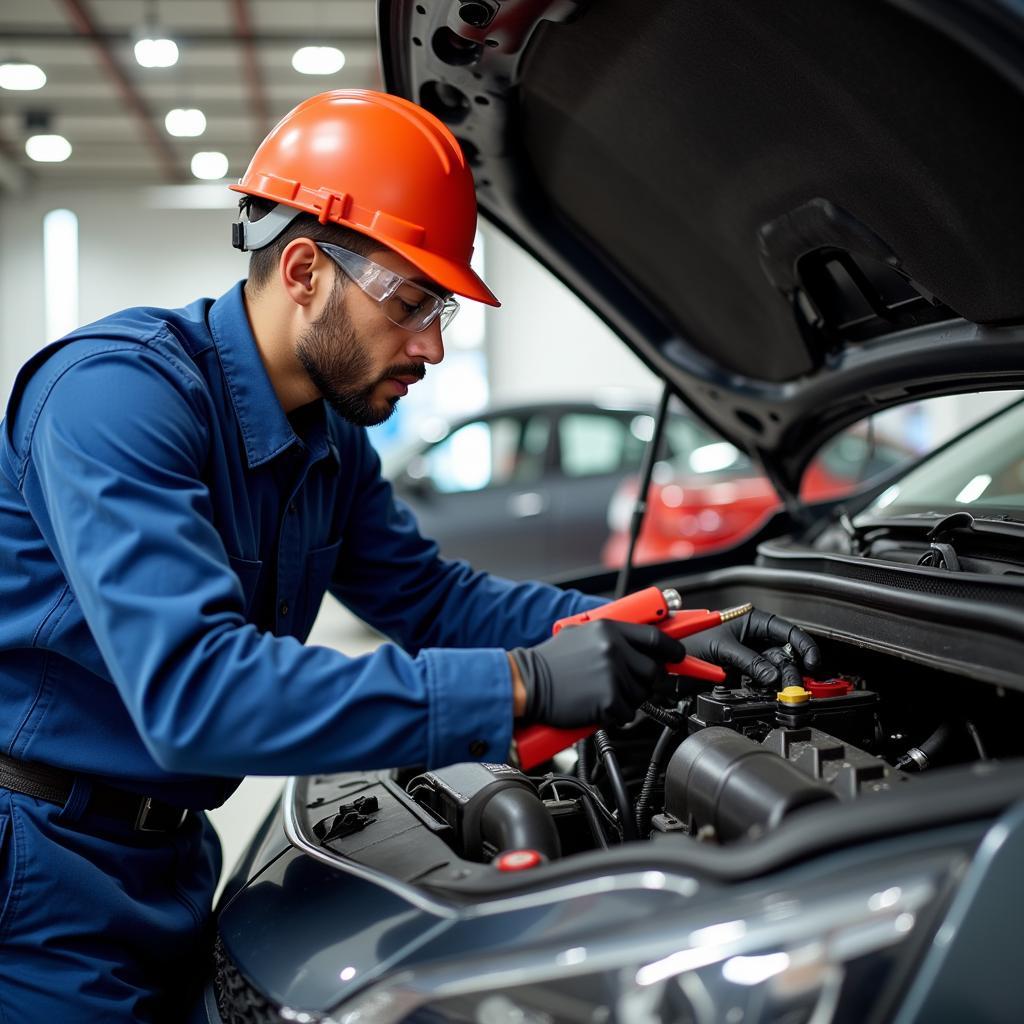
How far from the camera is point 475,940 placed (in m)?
0.98

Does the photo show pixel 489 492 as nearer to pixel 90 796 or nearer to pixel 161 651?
pixel 90 796

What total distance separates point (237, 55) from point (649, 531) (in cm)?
694

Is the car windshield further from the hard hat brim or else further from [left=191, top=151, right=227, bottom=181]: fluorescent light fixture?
[left=191, top=151, right=227, bottom=181]: fluorescent light fixture

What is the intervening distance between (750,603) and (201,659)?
1004 millimetres

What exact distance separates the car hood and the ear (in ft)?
1.29

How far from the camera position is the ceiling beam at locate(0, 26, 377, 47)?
8602 millimetres

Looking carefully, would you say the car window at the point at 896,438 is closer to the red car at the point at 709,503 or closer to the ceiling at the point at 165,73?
the red car at the point at 709,503

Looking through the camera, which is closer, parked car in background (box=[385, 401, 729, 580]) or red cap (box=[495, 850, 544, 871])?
red cap (box=[495, 850, 544, 871])

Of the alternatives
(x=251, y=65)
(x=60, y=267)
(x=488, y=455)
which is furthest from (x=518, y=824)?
(x=60, y=267)

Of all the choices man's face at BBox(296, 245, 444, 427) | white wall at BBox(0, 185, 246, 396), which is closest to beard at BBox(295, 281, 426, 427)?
man's face at BBox(296, 245, 444, 427)

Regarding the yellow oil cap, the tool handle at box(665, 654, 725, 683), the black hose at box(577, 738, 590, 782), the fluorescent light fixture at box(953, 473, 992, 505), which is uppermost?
the fluorescent light fixture at box(953, 473, 992, 505)

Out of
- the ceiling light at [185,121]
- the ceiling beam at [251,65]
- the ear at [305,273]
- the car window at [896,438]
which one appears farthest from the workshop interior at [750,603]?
the ceiling light at [185,121]

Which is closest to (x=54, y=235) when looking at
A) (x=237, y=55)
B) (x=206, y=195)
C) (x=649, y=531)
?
(x=206, y=195)

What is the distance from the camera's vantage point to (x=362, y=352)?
1.52m
